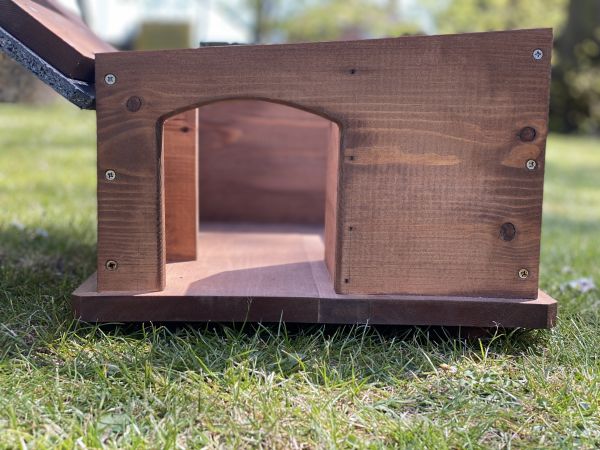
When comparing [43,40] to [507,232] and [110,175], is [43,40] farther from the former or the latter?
[507,232]

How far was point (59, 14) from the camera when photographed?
2.25 meters

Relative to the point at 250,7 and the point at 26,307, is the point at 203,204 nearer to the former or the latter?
the point at 26,307

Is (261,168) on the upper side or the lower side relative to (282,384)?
upper

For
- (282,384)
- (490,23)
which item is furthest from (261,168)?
(490,23)

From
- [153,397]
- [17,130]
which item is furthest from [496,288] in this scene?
[17,130]

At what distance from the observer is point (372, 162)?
5.99ft

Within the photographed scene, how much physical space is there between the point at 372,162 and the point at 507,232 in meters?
0.39

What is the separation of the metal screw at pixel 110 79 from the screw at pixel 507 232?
103 centimetres

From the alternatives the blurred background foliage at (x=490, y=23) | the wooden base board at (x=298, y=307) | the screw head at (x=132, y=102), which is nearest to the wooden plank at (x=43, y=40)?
the screw head at (x=132, y=102)

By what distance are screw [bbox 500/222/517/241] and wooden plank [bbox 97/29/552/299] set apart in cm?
1

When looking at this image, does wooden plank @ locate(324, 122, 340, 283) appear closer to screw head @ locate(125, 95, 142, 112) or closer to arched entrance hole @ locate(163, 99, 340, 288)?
screw head @ locate(125, 95, 142, 112)

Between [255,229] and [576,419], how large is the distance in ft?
5.72

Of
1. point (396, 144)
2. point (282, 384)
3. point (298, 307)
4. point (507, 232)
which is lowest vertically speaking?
point (282, 384)

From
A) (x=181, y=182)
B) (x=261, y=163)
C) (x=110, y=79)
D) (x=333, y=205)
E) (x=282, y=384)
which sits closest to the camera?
(x=282, y=384)
